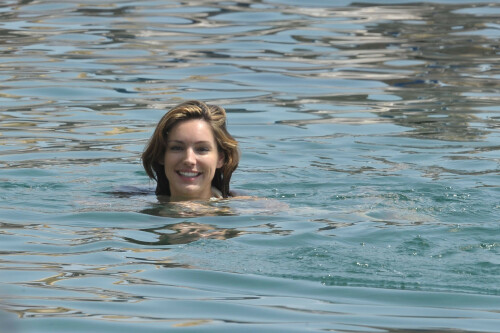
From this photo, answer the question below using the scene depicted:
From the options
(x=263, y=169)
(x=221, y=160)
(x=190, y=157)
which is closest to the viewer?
A: (x=190, y=157)

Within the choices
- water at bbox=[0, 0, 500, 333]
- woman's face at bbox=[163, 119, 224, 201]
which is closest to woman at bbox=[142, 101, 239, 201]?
woman's face at bbox=[163, 119, 224, 201]

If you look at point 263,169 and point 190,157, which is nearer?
point 190,157

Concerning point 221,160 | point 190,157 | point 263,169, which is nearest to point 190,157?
point 190,157

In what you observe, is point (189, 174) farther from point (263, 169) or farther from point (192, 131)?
point (263, 169)

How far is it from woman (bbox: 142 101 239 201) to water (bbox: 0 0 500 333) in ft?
0.67

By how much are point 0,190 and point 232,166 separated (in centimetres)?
168

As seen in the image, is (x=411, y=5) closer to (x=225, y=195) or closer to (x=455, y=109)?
(x=455, y=109)

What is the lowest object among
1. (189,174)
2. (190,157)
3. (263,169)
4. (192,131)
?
(263,169)

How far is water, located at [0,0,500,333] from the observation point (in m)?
5.02

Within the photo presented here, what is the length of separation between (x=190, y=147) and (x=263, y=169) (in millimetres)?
1795

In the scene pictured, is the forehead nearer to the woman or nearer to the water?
the woman

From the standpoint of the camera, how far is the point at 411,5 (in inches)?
680

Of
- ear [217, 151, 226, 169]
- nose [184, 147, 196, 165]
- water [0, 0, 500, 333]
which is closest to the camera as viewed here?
water [0, 0, 500, 333]

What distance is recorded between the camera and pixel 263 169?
893 centimetres
